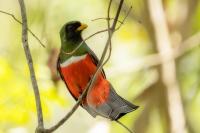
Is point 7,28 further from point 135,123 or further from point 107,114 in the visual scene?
point 107,114

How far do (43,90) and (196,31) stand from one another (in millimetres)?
489

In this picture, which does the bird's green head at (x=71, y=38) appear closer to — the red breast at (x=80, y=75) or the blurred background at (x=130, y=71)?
the red breast at (x=80, y=75)

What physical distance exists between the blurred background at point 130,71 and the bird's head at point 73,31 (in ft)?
0.76

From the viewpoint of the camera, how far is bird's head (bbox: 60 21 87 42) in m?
0.72

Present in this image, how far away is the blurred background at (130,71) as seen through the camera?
1.08 meters

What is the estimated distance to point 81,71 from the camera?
715 millimetres

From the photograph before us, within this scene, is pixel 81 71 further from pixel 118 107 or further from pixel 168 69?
pixel 168 69

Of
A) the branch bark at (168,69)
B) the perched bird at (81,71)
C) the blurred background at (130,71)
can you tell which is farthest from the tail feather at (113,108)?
the branch bark at (168,69)

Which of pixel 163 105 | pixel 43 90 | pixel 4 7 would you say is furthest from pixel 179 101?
pixel 4 7

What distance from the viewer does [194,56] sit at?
55.7 inches

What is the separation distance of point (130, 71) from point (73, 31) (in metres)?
0.60

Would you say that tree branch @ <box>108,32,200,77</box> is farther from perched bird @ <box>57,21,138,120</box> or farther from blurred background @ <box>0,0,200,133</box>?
perched bird @ <box>57,21,138,120</box>

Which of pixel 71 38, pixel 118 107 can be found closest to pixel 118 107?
pixel 118 107

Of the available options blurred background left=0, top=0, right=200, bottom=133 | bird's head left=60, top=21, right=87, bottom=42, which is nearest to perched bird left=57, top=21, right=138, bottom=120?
bird's head left=60, top=21, right=87, bottom=42
